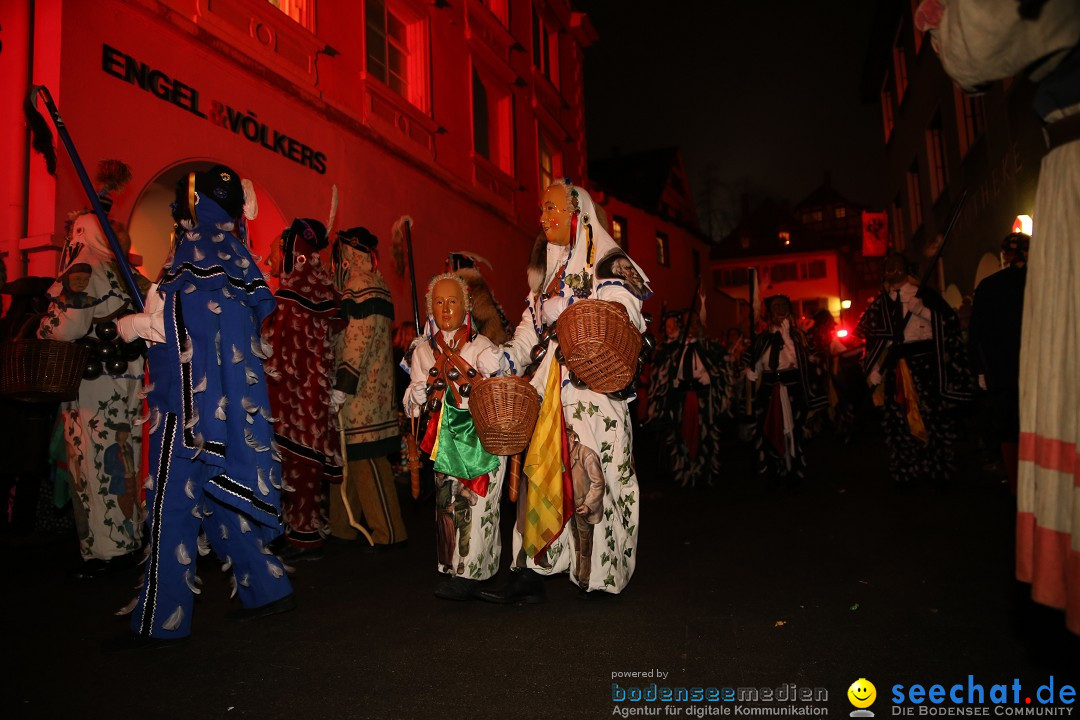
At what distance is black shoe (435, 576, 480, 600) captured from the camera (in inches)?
166

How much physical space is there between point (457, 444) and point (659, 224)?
29868 mm

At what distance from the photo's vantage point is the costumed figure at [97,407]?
5121 mm

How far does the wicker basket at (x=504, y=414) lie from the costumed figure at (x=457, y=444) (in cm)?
43

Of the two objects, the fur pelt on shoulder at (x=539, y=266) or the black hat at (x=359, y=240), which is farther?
the black hat at (x=359, y=240)

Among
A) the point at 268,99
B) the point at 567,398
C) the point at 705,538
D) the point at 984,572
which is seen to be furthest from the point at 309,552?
the point at 268,99

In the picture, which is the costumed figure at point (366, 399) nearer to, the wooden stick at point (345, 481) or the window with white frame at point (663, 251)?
the wooden stick at point (345, 481)

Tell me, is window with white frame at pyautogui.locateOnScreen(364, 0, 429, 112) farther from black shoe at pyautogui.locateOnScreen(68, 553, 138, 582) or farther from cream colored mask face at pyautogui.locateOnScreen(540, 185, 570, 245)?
black shoe at pyautogui.locateOnScreen(68, 553, 138, 582)

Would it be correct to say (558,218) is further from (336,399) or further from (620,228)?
(620,228)

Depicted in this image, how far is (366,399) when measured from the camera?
6008mm

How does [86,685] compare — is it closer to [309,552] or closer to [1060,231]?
[309,552]

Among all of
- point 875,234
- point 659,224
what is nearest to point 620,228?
point 659,224

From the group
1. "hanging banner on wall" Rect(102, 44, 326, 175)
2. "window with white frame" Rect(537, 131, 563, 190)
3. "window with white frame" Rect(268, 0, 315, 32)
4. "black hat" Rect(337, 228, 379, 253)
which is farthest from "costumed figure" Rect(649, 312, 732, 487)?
"window with white frame" Rect(537, 131, 563, 190)

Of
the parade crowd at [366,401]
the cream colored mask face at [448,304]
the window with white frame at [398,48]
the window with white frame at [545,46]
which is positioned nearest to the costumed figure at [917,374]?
the parade crowd at [366,401]

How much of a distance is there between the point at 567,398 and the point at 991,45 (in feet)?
8.68
